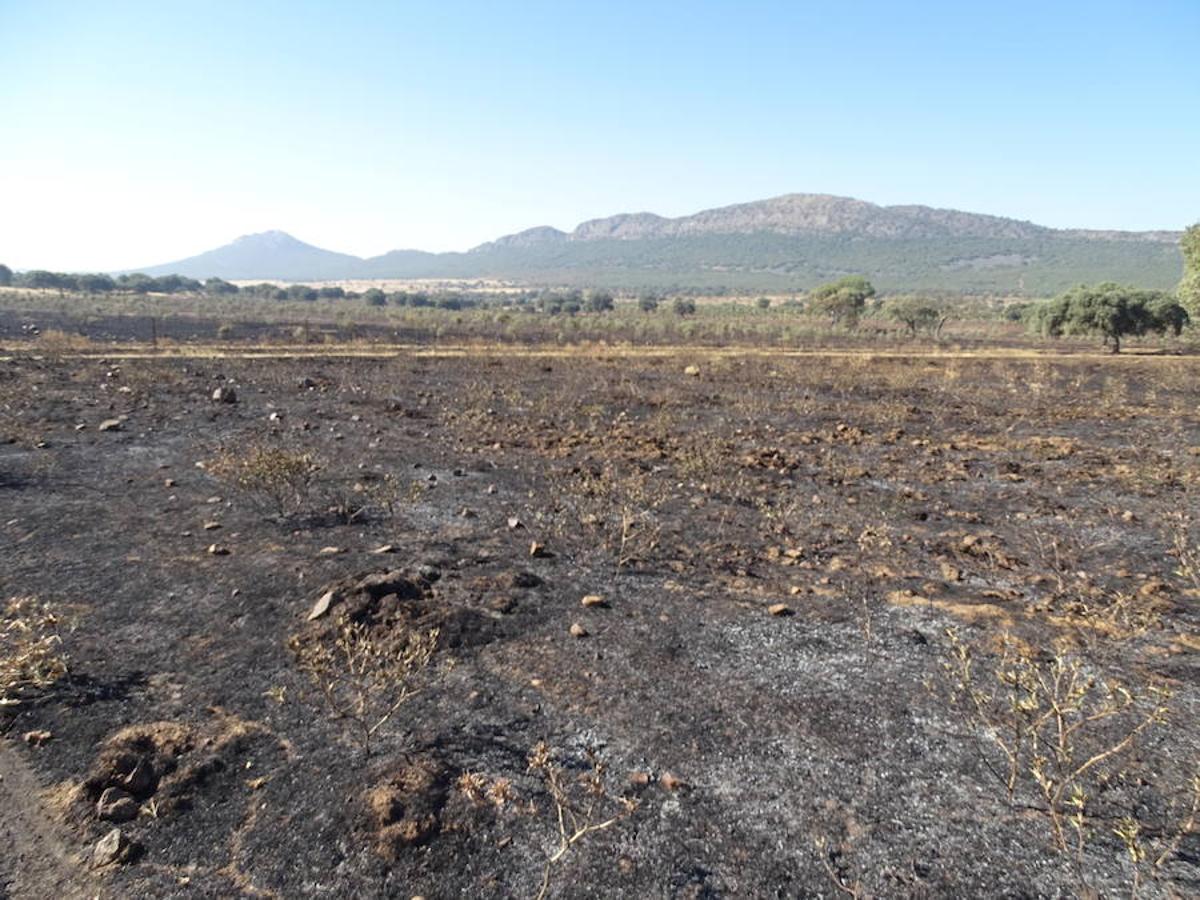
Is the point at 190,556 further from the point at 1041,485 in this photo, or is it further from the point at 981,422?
the point at 981,422

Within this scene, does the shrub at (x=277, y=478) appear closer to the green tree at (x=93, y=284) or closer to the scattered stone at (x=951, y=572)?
the scattered stone at (x=951, y=572)

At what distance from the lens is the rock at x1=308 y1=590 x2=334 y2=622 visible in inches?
230

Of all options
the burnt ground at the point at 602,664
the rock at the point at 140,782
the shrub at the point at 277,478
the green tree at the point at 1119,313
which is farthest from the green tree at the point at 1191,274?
the rock at the point at 140,782

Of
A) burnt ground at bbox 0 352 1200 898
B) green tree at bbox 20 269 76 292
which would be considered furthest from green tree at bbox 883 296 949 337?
green tree at bbox 20 269 76 292

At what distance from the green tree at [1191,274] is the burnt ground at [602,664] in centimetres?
2220

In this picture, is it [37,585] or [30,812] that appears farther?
[37,585]

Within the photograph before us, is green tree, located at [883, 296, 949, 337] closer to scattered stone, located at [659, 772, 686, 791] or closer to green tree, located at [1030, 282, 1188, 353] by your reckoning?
green tree, located at [1030, 282, 1188, 353]

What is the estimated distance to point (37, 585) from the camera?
253 inches

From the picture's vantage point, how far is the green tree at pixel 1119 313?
109 feet

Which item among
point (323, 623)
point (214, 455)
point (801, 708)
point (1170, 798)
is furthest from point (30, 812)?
point (214, 455)

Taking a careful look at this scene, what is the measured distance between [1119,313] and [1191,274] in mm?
4847

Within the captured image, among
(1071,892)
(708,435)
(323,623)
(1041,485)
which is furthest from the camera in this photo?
(708,435)

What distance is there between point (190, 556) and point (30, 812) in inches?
149

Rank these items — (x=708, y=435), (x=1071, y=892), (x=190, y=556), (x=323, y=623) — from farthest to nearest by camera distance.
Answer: (x=708, y=435), (x=190, y=556), (x=323, y=623), (x=1071, y=892)
